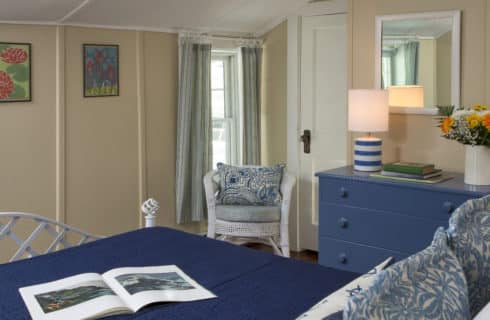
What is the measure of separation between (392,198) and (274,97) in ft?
6.64

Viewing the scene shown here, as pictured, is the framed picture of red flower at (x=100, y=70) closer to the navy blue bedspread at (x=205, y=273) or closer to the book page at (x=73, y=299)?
the navy blue bedspread at (x=205, y=273)

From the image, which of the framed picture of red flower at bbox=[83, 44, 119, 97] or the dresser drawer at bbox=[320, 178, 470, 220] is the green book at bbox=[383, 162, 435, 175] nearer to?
the dresser drawer at bbox=[320, 178, 470, 220]

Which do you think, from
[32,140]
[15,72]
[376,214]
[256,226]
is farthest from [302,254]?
[15,72]

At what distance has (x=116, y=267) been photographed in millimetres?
2604

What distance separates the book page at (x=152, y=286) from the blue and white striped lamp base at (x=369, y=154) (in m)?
1.91

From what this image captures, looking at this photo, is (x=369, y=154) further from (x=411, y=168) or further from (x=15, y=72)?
(x=15, y=72)

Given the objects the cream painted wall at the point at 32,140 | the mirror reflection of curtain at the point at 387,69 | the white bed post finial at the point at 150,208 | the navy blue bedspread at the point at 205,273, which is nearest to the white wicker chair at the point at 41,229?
the white bed post finial at the point at 150,208

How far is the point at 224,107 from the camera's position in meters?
5.73

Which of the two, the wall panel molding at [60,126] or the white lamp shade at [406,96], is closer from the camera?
the white lamp shade at [406,96]

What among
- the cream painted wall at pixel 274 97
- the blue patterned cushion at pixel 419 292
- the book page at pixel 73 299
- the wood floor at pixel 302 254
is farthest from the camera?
the cream painted wall at pixel 274 97

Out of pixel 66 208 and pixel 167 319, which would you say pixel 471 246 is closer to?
pixel 167 319

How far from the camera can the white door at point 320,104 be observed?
5.12 m

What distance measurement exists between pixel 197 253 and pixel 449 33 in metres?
2.19

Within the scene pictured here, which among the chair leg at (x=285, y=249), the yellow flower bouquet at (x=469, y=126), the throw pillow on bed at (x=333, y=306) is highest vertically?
the yellow flower bouquet at (x=469, y=126)
